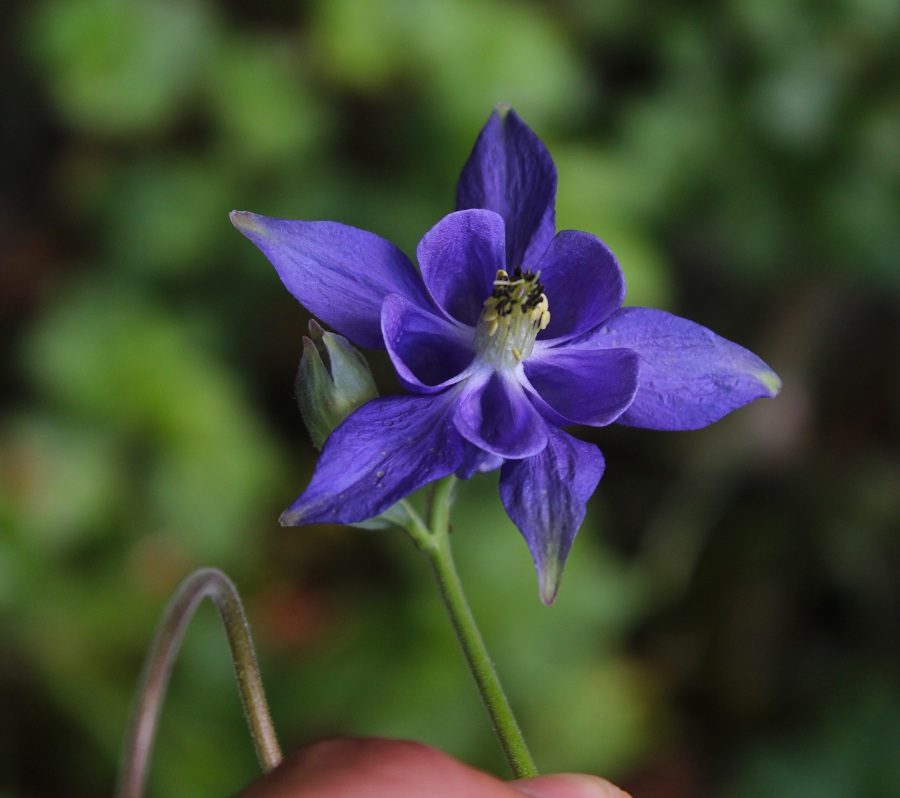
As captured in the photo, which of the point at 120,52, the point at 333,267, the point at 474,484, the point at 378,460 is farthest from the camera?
the point at 120,52

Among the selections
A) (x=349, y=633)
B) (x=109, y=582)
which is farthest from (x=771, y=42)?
(x=109, y=582)

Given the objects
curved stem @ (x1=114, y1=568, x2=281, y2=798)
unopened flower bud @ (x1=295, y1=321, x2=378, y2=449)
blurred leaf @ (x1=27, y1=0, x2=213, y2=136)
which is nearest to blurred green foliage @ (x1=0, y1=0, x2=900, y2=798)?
blurred leaf @ (x1=27, y1=0, x2=213, y2=136)

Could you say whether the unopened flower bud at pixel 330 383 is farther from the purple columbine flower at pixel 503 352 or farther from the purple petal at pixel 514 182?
the purple petal at pixel 514 182

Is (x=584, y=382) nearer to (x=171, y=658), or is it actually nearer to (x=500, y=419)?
(x=500, y=419)

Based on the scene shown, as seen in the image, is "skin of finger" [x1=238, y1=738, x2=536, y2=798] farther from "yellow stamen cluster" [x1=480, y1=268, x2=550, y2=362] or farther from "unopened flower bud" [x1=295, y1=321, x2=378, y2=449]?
"yellow stamen cluster" [x1=480, y1=268, x2=550, y2=362]

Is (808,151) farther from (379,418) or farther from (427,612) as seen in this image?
(379,418)

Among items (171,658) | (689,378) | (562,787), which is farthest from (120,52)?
(562,787)
